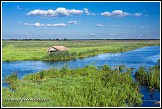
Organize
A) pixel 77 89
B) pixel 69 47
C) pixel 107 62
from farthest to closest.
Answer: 1. pixel 69 47
2. pixel 107 62
3. pixel 77 89

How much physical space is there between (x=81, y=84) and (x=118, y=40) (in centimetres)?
168

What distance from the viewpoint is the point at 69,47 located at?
9.44 metres

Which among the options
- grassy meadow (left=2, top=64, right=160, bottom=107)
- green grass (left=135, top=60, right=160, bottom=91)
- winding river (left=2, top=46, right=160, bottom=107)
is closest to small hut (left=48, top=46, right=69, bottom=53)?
winding river (left=2, top=46, right=160, bottom=107)

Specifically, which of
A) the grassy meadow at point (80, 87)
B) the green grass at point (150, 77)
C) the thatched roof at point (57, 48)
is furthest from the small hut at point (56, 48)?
the green grass at point (150, 77)

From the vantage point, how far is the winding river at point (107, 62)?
883 cm

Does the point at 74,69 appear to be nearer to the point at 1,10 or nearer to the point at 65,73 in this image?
the point at 65,73

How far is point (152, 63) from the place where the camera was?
29.6 ft

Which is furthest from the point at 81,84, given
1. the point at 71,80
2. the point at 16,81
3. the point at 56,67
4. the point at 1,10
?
the point at 1,10

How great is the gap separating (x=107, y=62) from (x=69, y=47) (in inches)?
46.2

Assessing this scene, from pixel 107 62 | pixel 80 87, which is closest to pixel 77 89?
pixel 80 87

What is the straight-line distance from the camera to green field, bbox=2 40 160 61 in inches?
367

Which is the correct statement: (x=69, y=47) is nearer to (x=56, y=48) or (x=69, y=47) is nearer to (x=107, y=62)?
(x=56, y=48)

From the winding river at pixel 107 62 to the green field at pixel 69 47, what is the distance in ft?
0.53

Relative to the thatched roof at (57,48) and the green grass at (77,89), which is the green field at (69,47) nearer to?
the thatched roof at (57,48)
